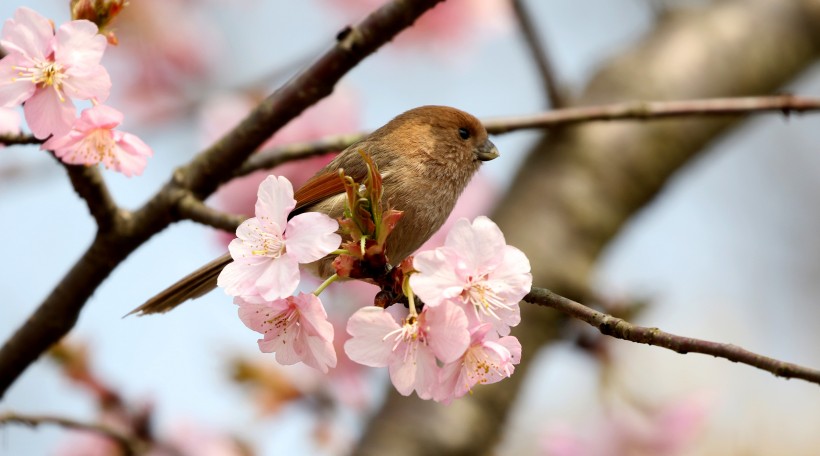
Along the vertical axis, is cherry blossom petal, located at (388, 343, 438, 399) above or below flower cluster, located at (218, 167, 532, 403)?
below

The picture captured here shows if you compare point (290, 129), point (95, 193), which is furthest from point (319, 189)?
point (290, 129)

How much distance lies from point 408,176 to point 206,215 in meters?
0.61

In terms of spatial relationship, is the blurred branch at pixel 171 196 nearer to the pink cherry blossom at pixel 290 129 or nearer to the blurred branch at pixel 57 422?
the blurred branch at pixel 57 422

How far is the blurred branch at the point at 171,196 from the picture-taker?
2240 millimetres

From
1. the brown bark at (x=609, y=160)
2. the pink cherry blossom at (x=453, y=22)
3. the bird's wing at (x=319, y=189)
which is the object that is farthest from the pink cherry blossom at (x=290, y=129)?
the pink cherry blossom at (x=453, y=22)

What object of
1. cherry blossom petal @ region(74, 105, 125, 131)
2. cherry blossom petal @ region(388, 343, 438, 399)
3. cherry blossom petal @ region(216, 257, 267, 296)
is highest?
cherry blossom petal @ region(74, 105, 125, 131)

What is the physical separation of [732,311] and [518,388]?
6.70 m

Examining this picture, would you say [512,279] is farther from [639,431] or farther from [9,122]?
[639,431]

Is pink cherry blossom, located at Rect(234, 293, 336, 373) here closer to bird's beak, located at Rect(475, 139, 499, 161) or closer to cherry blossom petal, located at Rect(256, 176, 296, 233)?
cherry blossom petal, located at Rect(256, 176, 296, 233)

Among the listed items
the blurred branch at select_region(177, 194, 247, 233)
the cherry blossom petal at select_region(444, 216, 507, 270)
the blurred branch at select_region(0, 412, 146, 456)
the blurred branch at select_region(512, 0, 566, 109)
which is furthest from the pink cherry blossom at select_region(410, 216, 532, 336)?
the blurred branch at select_region(512, 0, 566, 109)

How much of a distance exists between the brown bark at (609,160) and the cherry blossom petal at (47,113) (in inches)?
90.5

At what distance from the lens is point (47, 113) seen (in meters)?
1.71

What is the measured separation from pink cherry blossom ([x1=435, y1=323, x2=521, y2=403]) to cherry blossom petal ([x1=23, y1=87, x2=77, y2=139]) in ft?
2.95

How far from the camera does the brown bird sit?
A: 7.65 feet
